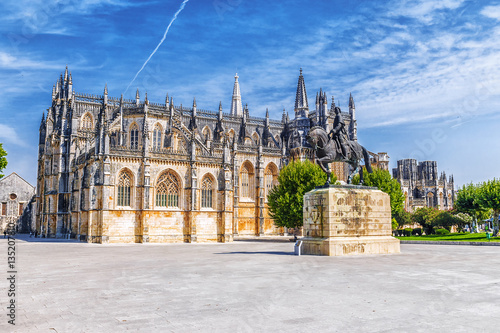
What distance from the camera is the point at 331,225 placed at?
2041 cm

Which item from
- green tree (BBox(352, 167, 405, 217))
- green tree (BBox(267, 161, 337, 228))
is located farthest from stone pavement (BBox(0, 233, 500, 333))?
green tree (BBox(352, 167, 405, 217))

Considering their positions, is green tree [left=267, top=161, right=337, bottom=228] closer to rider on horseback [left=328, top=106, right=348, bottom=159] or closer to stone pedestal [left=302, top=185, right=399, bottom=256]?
rider on horseback [left=328, top=106, right=348, bottom=159]

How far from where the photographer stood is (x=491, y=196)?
42.1 metres

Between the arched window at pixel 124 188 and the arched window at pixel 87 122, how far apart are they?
17.8m

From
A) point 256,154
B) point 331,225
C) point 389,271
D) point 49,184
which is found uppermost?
point 256,154

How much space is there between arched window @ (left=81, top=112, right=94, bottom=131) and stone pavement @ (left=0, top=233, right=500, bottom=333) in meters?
41.3

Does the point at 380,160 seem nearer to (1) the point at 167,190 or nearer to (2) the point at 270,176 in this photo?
(2) the point at 270,176

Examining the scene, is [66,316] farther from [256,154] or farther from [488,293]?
[256,154]

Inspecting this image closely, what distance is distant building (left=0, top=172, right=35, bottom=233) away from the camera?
74500mm

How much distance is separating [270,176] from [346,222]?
38444 mm

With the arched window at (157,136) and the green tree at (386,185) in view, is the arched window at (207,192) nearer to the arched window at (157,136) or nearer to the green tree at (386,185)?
the arched window at (157,136)

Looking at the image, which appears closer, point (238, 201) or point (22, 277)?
point (22, 277)

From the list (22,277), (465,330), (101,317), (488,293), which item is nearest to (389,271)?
(488,293)

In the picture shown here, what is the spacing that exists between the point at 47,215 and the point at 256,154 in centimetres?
2749
